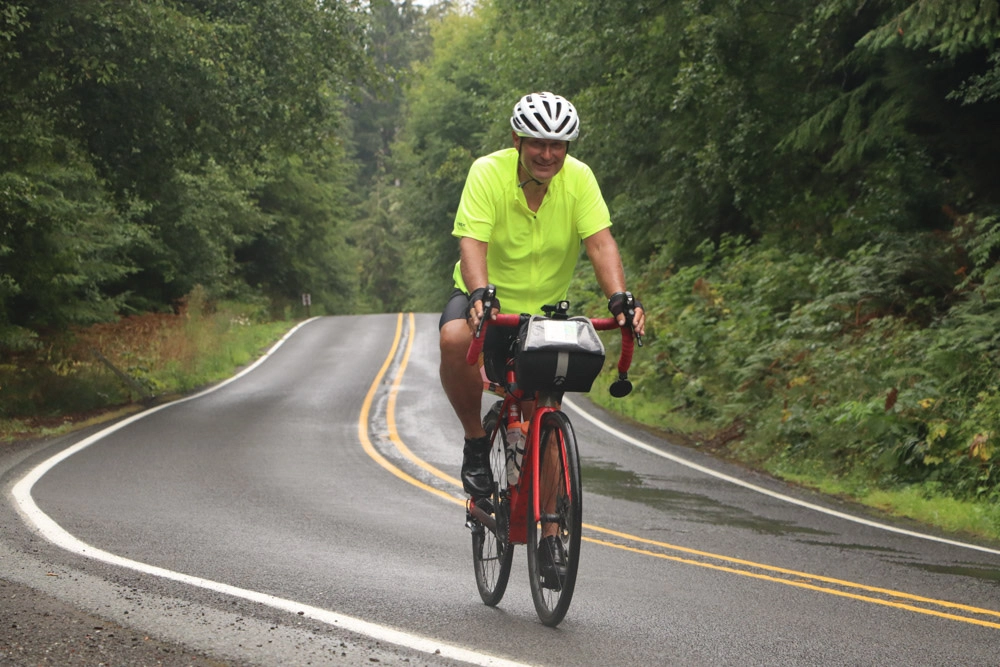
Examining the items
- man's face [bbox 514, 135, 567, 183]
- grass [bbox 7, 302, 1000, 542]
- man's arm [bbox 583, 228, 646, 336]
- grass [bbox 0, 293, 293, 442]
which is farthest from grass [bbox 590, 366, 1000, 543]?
grass [bbox 0, 293, 293, 442]

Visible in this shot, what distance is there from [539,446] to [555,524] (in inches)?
14.3

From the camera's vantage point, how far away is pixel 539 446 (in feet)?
17.1

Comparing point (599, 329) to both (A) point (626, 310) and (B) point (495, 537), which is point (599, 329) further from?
(B) point (495, 537)

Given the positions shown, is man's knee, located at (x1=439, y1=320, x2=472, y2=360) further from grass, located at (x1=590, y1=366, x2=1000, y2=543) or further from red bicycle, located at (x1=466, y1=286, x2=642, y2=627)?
grass, located at (x1=590, y1=366, x2=1000, y2=543)

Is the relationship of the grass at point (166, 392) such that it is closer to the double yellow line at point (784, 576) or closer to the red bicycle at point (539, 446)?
the double yellow line at point (784, 576)

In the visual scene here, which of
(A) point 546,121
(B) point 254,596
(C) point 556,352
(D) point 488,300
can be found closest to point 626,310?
(C) point 556,352

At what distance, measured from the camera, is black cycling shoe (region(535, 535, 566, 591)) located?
5035mm

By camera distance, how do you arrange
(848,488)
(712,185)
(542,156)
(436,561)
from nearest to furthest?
(542,156), (436,561), (848,488), (712,185)

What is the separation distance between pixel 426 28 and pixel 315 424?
90.8 m

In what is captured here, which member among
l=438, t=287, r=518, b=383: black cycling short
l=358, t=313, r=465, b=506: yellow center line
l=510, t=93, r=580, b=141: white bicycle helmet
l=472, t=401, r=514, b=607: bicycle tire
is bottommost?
l=358, t=313, r=465, b=506: yellow center line

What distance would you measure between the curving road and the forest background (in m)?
1.91

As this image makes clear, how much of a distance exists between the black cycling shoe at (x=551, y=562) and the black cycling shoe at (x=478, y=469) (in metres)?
0.67

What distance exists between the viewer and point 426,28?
102m

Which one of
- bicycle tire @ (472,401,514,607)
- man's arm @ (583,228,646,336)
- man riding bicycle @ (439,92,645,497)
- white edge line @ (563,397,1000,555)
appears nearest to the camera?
man riding bicycle @ (439,92,645,497)
